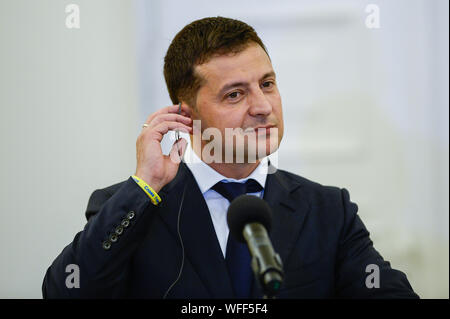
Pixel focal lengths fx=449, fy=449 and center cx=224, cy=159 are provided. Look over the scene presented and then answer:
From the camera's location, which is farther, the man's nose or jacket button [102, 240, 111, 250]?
the man's nose

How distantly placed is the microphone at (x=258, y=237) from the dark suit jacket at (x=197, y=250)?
35cm

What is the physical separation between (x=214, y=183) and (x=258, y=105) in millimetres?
243

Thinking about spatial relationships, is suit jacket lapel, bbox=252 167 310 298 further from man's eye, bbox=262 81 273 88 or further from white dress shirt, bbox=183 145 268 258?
man's eye, bbox=262 81 273 88

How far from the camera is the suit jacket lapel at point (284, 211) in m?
1.14

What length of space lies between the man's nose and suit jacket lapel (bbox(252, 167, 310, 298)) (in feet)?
0.71

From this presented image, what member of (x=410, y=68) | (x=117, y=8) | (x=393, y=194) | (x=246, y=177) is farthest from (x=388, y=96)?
(x=117, y=8)

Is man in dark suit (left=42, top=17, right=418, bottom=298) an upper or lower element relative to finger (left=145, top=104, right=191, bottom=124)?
lower

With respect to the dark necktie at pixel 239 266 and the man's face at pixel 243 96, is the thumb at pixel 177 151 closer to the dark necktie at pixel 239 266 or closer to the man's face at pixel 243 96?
the man's face at pixel 243 96

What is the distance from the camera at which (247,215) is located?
0.75 meters

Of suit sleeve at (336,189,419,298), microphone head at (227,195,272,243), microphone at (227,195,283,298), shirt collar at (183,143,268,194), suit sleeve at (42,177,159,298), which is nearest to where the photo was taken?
microphone at (227,195,283,298)

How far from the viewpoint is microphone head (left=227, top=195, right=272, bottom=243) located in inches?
29.2

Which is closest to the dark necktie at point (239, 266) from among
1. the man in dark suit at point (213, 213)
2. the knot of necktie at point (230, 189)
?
the man in dark suit at point (213, 213)

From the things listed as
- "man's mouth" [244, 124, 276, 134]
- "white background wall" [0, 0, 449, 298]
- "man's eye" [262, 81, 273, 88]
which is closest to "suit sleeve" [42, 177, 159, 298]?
"man's mouth" [244, 124, 276, 134]

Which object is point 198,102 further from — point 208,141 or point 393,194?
point 393,194
